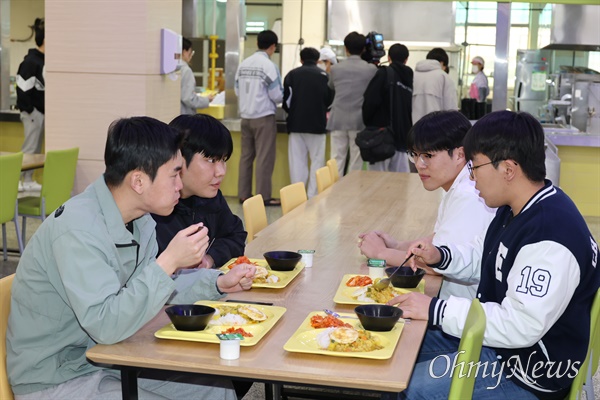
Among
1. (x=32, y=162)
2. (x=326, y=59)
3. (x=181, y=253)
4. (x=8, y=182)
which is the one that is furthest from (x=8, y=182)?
(x=326, y=59)

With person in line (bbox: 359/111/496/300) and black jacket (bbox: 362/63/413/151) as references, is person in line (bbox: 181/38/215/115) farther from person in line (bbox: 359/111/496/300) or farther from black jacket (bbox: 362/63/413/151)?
person in line (bbox: 359/111/496/300)

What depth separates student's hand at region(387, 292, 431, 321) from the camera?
2.39m

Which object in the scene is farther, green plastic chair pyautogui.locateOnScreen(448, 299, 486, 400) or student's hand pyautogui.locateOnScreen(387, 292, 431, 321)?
student's hand pyautogui.locateOnScreen(387, 292, 431, 321)

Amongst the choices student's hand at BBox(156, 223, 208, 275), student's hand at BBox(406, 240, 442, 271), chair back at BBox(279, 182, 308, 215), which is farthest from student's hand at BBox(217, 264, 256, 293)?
chair back at BBox(279, 182, 308, 215)

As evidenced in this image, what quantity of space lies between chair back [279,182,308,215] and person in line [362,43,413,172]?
309 cm

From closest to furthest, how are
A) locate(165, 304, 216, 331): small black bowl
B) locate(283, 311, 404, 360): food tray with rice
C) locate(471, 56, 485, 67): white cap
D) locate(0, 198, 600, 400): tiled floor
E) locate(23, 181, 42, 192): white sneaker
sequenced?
locate(283, 311, 404, 360): food tray with rice < locate(165, 304, 216, 331): small black bowl < locate(0, 198, 600, 400): tiled floor < locate(23, 181, 42, 192): white sneaker < locate(471, 56, 485, 67): white cap

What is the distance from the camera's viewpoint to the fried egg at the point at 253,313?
7.58 feet

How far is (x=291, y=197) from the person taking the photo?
4664mm

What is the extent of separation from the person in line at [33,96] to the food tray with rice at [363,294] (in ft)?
21.9

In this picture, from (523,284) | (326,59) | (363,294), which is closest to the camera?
(523,284)

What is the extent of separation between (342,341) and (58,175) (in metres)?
3.87

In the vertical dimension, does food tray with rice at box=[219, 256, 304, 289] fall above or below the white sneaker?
above

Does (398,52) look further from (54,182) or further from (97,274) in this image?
(97,274)

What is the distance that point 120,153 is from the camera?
7.57 ft
